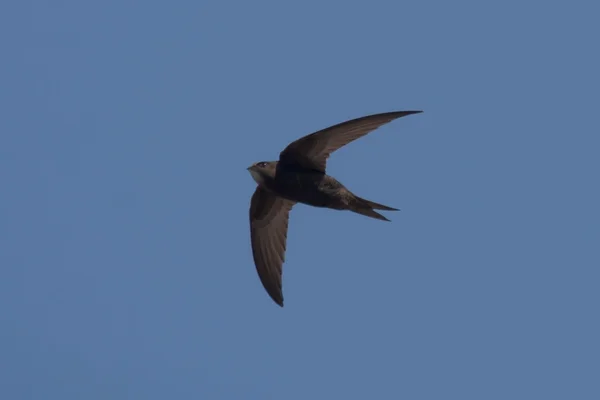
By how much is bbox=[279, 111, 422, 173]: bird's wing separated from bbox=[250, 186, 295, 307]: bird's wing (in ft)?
2.67

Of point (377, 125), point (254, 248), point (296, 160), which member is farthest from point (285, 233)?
point (377, 125)

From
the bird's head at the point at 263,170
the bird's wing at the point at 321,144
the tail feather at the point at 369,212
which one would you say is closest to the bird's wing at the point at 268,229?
the bird's head at the point at 263,170

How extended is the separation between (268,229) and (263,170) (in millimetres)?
940

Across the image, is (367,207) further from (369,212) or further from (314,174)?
(314,174)

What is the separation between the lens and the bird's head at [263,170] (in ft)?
31.6

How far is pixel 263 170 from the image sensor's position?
31.6 ft

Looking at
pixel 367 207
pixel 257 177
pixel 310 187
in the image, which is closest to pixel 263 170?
pixel 257 177

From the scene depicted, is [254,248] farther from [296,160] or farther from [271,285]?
[296,160]

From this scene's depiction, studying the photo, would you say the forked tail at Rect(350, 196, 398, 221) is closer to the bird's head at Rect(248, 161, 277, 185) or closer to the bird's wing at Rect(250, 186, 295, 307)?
the bird's head at Rect(248, 161, 277, 185)

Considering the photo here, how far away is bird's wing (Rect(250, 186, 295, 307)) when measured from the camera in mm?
10344

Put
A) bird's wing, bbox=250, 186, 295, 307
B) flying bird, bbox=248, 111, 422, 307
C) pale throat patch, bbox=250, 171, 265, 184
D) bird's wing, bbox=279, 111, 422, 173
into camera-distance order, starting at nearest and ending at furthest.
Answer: bird's wing, bbox=279, 111, 422, 173 → flying bird, bbox=248, 111, 422, 307 → pale throat patch, bbox=250, 171, 265, 184 → bird's wing, bbox=250, 186, 295, 307

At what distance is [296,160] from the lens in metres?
9.60

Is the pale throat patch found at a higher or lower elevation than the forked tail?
higher

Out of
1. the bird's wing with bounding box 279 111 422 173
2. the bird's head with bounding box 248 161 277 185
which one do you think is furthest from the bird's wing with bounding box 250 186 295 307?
the bird's wing with bounding box 279 111 422 173
